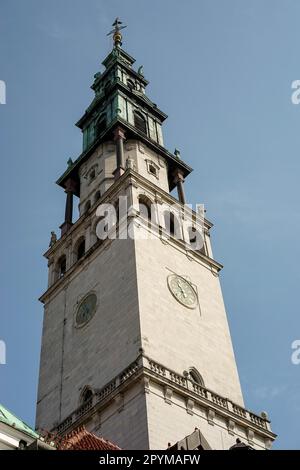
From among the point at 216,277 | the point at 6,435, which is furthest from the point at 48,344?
the point at 6,435

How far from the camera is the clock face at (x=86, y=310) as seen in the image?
4769cm

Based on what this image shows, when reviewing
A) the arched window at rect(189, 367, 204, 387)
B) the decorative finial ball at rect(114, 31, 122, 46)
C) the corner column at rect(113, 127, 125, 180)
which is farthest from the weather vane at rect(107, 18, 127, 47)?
the arched window at rect(189, 367, 204, 387)

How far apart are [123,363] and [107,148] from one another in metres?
25.2

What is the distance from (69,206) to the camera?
6106cm

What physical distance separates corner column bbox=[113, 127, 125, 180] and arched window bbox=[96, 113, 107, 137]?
672 centimetres

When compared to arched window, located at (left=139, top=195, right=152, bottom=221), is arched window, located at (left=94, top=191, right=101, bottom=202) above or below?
above

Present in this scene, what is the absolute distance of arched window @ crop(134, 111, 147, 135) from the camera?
66500 millimetres

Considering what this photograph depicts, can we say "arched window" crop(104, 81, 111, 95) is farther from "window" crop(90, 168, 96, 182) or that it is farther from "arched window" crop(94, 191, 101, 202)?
"arched window" crop(94, 191, 101, 202)

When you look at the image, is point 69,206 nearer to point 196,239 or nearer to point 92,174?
point 92,174

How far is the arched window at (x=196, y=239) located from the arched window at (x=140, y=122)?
13719mm

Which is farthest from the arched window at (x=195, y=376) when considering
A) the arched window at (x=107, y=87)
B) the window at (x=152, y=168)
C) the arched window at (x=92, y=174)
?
the arched window at (x=107, y=87)

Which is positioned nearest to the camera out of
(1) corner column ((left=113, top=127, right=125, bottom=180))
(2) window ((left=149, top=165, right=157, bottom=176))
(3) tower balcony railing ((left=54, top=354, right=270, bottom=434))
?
(3) tower balcony railing ((left=54, top=354, right=270, bottom=434))

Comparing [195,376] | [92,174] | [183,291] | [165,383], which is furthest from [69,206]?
[165,383]

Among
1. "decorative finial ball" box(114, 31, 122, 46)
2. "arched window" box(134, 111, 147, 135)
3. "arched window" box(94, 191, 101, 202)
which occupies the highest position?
"decorative finial ball" box(114, 31, 122, 46)
